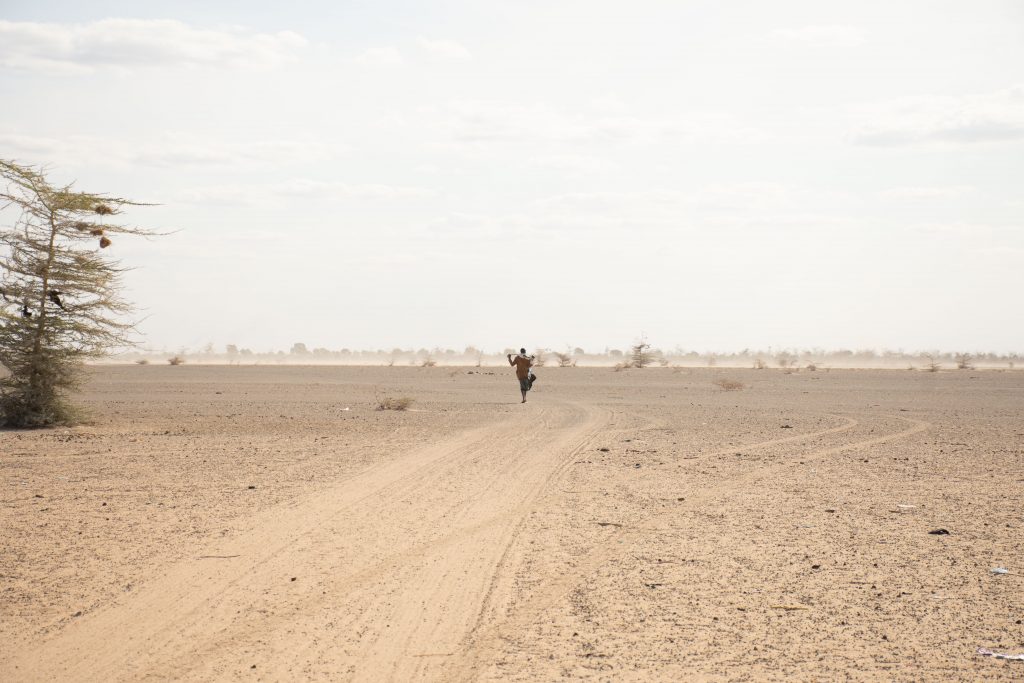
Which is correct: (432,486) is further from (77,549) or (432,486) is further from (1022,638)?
(1022,638)

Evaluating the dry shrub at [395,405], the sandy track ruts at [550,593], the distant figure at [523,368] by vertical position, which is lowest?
the sandy track ruts at [550,593]

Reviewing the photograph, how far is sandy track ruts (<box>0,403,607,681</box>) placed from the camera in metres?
7.34

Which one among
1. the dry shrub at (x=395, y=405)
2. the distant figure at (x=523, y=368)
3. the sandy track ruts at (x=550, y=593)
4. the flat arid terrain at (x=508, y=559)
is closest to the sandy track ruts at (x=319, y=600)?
the flat arid terrain at (x=508, y=559)

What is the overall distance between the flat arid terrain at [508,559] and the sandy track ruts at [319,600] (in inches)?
1.3

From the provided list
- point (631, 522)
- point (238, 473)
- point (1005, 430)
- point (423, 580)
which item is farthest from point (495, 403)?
point (423, 580)

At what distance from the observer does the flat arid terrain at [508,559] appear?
756 cm

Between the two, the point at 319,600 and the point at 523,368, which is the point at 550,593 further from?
the point at 523,368

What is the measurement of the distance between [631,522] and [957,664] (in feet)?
18.2

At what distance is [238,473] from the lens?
667 inches

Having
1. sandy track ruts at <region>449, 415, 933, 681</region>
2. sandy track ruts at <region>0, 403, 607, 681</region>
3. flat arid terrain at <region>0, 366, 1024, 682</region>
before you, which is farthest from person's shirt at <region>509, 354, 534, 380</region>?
sandy track ruts at <region>0, 403, 607, 681</region>

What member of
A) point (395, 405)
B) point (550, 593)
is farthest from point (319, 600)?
point (395, 405)

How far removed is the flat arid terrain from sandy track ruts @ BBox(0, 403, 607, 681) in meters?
0.03

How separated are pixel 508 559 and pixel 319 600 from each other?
2.33 meters

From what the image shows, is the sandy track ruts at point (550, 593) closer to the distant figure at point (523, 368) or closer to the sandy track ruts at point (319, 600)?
the sandy track ruts at point (319, 600)
